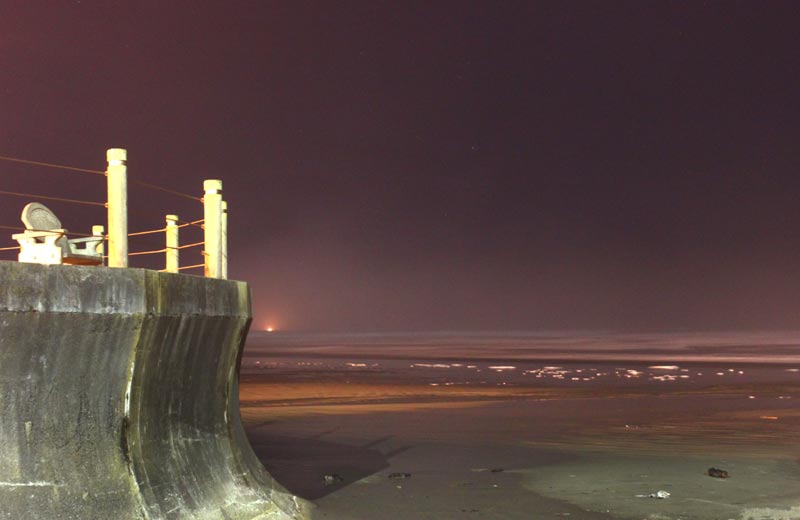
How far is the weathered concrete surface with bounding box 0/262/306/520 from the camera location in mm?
7434

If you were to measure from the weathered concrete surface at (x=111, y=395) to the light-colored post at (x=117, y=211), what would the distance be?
36 cm

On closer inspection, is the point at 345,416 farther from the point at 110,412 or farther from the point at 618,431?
the point at 110,412

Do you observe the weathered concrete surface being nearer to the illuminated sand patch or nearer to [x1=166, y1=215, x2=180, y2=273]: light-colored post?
[x1=166, y1=215, x2=180, y2=273]: light-colored post

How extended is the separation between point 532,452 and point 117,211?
34.2ft

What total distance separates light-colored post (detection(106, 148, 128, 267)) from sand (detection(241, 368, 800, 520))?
4.34 meters

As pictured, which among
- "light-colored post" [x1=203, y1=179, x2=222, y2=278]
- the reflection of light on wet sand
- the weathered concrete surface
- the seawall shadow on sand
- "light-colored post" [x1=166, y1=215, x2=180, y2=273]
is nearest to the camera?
the weathered concrete surface

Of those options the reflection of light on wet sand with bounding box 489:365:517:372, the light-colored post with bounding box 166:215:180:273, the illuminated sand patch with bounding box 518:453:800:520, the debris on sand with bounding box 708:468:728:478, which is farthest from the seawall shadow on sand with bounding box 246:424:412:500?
the reflection of light on wet sand with bounding box 489:365:517:372

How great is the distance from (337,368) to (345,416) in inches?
929

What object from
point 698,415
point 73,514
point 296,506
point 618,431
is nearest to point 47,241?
point 73,514

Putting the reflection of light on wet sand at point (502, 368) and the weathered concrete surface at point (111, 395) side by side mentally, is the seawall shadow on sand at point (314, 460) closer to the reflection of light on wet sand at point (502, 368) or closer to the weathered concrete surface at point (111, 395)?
the weathered concrete surface at point (111, 395)

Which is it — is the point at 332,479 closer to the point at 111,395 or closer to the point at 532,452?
the point at 532,452

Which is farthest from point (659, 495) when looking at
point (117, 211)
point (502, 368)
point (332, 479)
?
point (502, 368)

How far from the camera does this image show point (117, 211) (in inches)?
332

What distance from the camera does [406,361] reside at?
→ 53.8 meters
